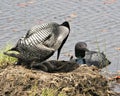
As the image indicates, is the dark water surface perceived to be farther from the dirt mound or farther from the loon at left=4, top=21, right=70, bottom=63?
the loon at left=4, top=21, right=70, bottom=63

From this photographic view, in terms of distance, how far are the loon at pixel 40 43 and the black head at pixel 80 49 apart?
6.15 feet

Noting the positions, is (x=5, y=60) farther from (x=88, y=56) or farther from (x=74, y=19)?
(x=74, y=19)

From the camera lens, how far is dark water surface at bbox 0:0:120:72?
572 inches

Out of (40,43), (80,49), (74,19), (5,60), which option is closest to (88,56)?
(80,49)

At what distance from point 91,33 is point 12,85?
5171 mm

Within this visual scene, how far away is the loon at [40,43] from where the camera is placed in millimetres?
10758

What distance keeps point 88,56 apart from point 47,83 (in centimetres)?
353

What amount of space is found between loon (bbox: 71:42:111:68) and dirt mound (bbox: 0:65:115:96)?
64.9 inches

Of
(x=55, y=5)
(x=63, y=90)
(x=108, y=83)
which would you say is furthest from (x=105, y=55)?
(x=55, y=5)

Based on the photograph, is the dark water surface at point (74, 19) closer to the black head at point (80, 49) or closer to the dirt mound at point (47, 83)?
the black head at point (80, 49)

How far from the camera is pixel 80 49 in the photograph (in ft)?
42.3

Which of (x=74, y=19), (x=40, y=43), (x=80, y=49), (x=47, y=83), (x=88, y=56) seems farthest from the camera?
(x=74, y=19)

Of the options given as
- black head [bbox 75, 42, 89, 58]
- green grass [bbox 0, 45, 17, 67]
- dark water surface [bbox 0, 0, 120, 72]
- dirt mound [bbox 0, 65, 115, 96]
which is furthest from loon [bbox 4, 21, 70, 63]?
dark water surface [bbox 0, 0, 120, 72]

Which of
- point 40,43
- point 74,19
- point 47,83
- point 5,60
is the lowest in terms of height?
point 74,19
